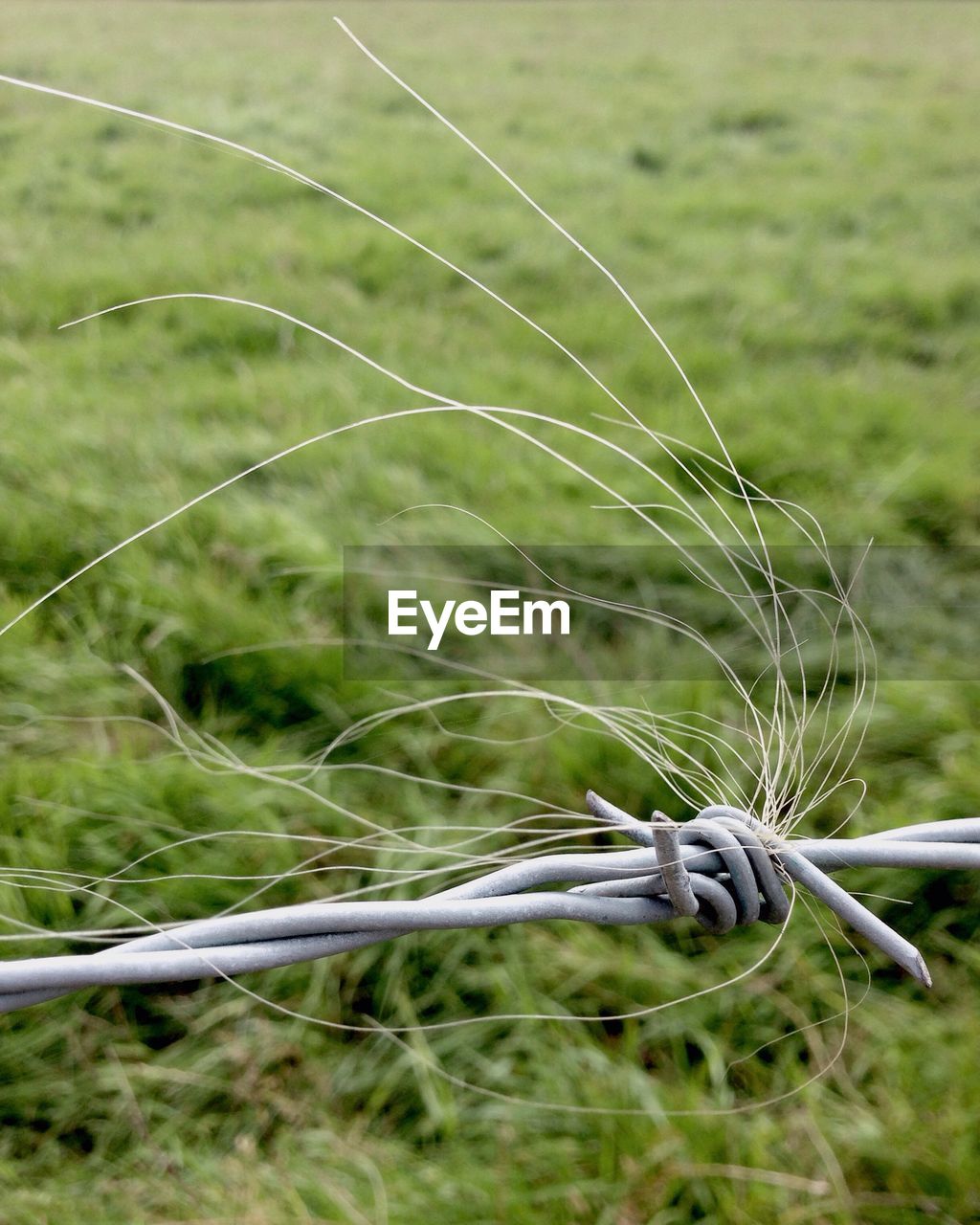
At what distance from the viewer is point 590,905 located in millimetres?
712

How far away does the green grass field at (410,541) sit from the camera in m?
1.30

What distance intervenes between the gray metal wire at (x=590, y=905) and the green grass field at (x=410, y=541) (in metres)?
0.25

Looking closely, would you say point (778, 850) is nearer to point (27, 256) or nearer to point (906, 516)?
point (906, 516)

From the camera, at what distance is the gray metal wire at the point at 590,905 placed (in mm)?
659

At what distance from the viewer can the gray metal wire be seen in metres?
0.66

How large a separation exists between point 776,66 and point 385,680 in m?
6.42

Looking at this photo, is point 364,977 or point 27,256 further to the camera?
point 27,256

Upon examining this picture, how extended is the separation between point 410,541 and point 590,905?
5.34 feet

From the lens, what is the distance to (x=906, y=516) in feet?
8.29

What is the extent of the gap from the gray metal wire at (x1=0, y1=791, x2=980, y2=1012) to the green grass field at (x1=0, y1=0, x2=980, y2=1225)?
25 centimetres

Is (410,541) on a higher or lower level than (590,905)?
lower

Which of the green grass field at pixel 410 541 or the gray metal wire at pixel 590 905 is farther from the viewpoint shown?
the green grass field at pixel 410 541

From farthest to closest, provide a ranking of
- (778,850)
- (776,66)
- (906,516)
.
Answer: (776,66)
(906,516)
(778,850)

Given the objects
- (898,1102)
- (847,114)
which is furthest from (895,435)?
(847,114)
